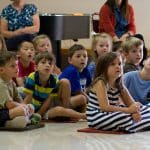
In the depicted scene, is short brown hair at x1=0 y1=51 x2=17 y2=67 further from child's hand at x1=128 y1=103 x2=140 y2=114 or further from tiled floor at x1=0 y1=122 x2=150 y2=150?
child's hand at x1=128 y1=103 x2=140 y2=114

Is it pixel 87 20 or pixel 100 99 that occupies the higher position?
pixel 87 20

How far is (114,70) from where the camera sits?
3.45m

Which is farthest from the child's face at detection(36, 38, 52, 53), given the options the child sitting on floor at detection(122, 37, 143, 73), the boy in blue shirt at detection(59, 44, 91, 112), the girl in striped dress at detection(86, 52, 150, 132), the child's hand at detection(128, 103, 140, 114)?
the child's hand at detection(128, 103, 140, 114)

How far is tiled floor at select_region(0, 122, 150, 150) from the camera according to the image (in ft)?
9.33

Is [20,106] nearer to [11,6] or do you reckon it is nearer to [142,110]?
[142,110]

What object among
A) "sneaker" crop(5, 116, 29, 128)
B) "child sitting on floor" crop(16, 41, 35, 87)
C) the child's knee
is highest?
"child sitting on floor" crop(16, 41, 35, 87)

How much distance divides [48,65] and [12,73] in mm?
396

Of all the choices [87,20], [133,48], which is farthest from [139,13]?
[133,48]

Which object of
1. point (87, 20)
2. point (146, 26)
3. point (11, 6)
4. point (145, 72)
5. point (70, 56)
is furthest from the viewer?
point (146, 26)

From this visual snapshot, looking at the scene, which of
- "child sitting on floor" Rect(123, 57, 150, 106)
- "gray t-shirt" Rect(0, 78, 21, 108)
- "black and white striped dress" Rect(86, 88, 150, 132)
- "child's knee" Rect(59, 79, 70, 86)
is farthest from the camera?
"child's knee" Rect(59, 79, 70, 86)

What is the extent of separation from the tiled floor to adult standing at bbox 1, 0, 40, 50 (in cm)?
191

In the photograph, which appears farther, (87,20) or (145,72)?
(87,20)

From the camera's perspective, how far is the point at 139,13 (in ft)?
22.4

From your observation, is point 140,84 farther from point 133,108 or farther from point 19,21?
point 19,21
